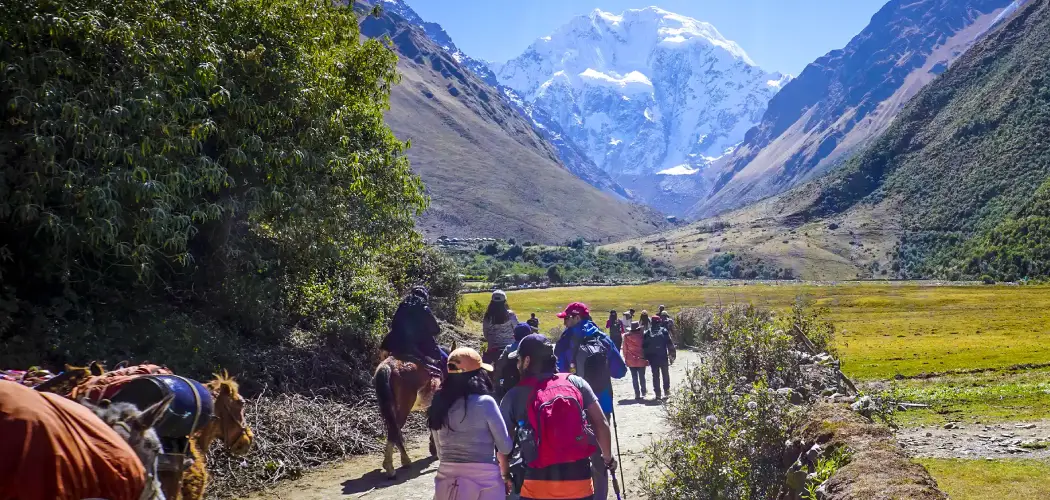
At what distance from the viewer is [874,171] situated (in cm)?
13475

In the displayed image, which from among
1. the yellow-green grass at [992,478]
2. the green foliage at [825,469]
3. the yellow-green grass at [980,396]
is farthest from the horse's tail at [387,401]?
the yellow-green grass at [980,396]

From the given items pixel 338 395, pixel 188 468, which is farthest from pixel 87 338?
pixel 188 468

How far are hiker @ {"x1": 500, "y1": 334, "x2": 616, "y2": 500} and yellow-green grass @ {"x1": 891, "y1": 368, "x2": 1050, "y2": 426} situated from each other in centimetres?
795

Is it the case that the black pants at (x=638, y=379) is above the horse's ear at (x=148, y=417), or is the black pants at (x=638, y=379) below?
below

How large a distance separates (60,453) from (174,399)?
4.63 feet

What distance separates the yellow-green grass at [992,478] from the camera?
612cm

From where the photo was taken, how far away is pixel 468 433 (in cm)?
457

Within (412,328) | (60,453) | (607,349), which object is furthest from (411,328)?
(60,453)

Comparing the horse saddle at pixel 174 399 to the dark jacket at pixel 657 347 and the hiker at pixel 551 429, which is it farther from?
the dark jacket at pixel 657 347

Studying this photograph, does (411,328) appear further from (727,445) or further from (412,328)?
(727,445)

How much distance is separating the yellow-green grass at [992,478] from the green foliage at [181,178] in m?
8.91

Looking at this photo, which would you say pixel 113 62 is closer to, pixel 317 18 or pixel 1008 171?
pixel 317 18

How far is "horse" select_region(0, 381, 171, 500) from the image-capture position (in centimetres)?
249

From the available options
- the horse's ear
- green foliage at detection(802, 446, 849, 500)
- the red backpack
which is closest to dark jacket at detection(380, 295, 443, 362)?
the red backpack
